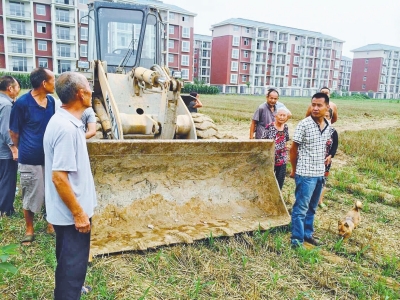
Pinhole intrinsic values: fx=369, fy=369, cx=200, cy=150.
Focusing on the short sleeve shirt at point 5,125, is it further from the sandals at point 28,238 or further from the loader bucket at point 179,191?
the loader bucket at point 179,191

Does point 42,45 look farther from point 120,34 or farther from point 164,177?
point 164,177

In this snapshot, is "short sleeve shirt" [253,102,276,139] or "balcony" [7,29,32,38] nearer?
"short sleeve shirt" [253,102,276,139]

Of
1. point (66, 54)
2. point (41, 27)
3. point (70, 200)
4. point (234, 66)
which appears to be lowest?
point (70, 200)

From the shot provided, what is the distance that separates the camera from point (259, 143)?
14.1ft

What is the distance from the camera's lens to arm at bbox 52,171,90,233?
2.16 meters

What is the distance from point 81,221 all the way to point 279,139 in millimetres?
3039

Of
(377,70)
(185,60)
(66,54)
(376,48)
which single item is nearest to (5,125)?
(66,54)

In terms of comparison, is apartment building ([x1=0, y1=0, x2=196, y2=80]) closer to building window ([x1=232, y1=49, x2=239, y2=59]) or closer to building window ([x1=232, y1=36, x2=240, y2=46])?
building window ([x1=232, y1=36, x2=240, y2=46])

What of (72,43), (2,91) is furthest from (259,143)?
(72,43)

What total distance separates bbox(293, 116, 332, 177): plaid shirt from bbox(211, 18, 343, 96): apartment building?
2263 inches

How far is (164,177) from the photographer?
4102 mm

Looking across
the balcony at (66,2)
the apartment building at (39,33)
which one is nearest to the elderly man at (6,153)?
the apartment building at (39,33)

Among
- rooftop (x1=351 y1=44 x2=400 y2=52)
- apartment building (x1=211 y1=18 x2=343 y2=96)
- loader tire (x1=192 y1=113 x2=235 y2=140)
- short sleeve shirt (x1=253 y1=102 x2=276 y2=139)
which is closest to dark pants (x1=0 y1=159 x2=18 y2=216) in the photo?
loader tire (x1=192 y1=113 x2=235 y2=140)

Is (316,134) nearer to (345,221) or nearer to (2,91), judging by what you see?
(345,221)
